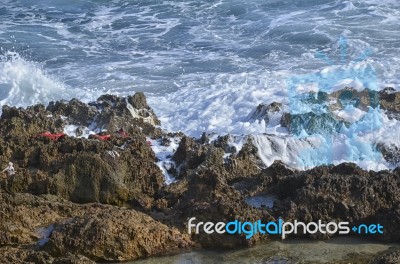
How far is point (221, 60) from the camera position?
14031mm

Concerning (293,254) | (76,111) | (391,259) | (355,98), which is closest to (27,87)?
(76,111)

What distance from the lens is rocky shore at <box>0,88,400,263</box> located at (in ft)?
14.5

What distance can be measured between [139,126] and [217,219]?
364cm

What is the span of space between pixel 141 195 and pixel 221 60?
28.5 ft

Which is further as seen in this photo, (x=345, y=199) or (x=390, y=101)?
(x=390, y=101)

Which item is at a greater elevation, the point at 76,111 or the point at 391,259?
the point at 391,259

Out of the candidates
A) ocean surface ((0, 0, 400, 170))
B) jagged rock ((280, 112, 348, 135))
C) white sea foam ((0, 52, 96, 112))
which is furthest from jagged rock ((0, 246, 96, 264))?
white sea foam ((0, 52, 96, 112))

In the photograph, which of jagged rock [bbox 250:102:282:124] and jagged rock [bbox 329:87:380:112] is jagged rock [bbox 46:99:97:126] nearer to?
jagged rock [bbox 250:102:282:124]

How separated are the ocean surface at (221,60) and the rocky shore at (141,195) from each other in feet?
4.26

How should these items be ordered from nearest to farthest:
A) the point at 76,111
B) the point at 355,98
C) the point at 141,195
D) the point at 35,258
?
the point at 35,258 → the point at 141,195 → the point at 76,111 → the point at 355,98

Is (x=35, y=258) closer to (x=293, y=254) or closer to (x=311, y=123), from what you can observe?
(x=293, y=254)

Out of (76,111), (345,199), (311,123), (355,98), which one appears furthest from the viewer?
(355,98)

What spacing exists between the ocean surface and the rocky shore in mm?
1300

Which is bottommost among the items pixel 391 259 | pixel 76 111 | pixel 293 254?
pixel 76 111
